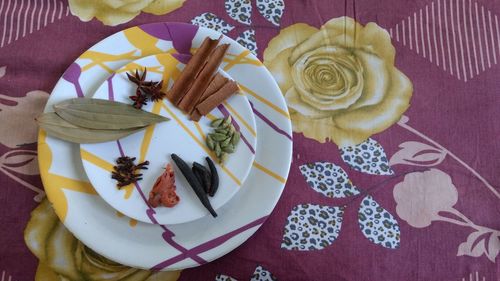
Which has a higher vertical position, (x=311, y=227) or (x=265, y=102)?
(x=265, y=102)

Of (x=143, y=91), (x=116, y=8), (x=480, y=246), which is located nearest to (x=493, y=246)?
(x=480, y=246)

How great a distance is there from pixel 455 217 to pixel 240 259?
1.01ft

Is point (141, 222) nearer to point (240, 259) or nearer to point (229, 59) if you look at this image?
point (240, 259)

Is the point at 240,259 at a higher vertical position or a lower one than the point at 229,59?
lower

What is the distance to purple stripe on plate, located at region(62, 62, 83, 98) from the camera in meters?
0.63

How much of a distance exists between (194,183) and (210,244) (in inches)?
3.2

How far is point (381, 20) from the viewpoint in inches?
29.3

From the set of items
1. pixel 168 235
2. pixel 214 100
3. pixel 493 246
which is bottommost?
pixel 493 246

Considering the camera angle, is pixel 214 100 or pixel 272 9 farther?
pixel 272 9

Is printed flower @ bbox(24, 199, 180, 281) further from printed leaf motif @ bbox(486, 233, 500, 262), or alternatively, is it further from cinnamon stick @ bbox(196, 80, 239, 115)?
printed leaf motif @ bbox(486, 233, 500, 262)

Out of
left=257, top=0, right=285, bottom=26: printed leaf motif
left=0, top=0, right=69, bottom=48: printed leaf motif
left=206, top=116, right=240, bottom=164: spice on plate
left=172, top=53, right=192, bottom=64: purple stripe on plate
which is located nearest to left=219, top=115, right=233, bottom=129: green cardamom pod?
left=206, top=116, right=240, bottom=164: spice on plate

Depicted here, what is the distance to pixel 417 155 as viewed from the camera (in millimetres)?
667

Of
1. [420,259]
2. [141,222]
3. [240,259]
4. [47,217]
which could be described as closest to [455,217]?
[420,259]

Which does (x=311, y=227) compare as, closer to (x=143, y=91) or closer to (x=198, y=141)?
(x=198, y=141)
